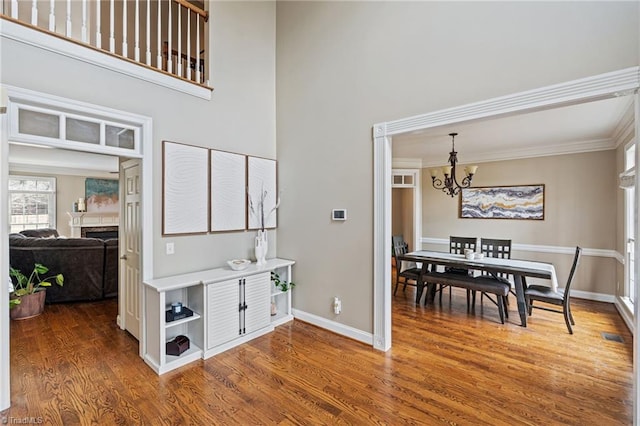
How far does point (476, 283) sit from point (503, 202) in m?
2.59

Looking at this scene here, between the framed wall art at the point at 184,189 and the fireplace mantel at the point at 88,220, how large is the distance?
24.9ft

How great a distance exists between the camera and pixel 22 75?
2309 millimetres

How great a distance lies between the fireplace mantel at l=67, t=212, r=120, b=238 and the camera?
8.58 m

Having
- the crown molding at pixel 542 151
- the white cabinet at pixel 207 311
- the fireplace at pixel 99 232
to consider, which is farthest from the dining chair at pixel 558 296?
the fireplace at pixel 99 232

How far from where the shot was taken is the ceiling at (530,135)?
3.50m

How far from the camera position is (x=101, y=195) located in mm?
9109

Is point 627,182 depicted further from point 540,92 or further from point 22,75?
point 22,75

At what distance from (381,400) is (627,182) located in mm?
3878

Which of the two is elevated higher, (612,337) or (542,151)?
(542,151)

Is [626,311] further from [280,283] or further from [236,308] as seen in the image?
[236,308]

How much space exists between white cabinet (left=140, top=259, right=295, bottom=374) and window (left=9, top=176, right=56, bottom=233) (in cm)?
792

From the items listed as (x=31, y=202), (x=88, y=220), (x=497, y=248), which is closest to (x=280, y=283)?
(x=497, y=248)

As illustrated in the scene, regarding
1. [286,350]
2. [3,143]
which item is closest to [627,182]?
[286,350]

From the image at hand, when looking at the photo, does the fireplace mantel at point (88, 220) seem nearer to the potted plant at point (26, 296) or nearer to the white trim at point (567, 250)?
the potted plant at point (26, 296)
